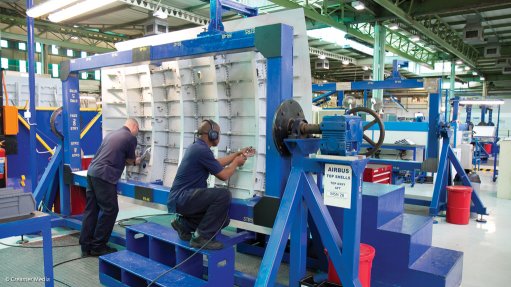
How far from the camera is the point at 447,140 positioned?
691 cm

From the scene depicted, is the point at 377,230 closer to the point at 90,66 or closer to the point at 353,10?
the point at 90,66

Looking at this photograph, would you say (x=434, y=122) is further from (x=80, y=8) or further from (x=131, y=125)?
(x=80, y=8)

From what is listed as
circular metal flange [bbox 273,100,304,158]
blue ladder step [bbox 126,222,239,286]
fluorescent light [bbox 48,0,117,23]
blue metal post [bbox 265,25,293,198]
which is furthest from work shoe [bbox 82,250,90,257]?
circular metal flange [bbox 273,100,304,158]

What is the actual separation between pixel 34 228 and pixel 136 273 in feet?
3.51

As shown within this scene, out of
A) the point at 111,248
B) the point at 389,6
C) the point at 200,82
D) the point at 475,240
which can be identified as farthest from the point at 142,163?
the point at 389,6

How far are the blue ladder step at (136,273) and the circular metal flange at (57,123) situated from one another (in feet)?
8.86

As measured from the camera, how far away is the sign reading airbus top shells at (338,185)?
113 inches

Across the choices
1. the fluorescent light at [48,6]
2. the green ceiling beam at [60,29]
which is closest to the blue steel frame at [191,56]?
the fluorescent light at [48,6]

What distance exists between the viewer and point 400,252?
141 inches

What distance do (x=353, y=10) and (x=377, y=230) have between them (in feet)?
29.2

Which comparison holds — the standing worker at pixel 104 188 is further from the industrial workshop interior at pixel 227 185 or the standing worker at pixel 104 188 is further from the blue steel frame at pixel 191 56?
the blue steel frame at pixel 191 56

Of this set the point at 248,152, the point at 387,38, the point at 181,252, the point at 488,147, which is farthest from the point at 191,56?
the point at 488,147

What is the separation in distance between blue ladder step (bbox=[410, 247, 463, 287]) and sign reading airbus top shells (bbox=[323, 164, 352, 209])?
1.26 metres

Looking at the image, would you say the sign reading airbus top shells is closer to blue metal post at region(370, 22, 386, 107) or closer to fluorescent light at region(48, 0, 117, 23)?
fluorescent light at region(48, 0, 117, 23)
